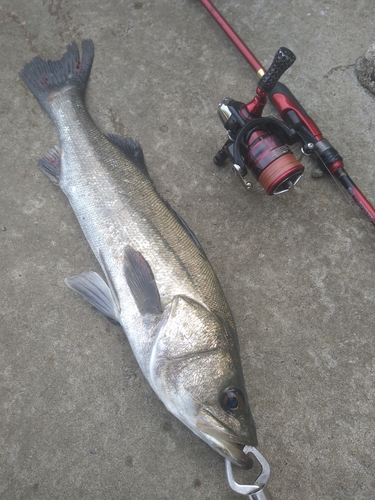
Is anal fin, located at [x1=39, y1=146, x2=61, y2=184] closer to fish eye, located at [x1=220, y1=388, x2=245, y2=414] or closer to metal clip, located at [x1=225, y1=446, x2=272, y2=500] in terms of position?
fish eye, located at [x1=220, y1=388, x2=245, y2=414]

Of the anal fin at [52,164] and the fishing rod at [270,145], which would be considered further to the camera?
the anal fin at [52,164]

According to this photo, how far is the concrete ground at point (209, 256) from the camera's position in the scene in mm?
2518

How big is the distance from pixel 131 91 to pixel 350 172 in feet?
6.48

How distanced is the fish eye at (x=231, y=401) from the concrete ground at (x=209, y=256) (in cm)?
53

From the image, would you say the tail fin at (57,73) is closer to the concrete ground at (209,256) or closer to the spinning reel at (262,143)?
the concrete ground at (209,256)

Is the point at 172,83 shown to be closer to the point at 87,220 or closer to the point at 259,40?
the point at 259,40

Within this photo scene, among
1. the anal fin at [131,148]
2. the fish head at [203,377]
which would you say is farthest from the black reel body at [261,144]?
the fish head at [203,377]

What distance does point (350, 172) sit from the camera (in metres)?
3.10

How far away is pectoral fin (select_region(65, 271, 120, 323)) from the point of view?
8.50ft

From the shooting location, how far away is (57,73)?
10.2ft

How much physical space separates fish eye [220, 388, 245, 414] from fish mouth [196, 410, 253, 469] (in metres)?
0.08

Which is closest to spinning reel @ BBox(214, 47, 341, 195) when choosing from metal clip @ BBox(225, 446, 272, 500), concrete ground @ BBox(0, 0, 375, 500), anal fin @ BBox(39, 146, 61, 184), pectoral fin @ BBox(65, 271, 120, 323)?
concrete ground @ BBox(0, 0, 375, 500)

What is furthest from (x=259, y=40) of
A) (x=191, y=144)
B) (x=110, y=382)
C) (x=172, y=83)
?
(x=110, y=382)

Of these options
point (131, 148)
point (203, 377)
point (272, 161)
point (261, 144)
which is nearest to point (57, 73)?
point (131, 148)
